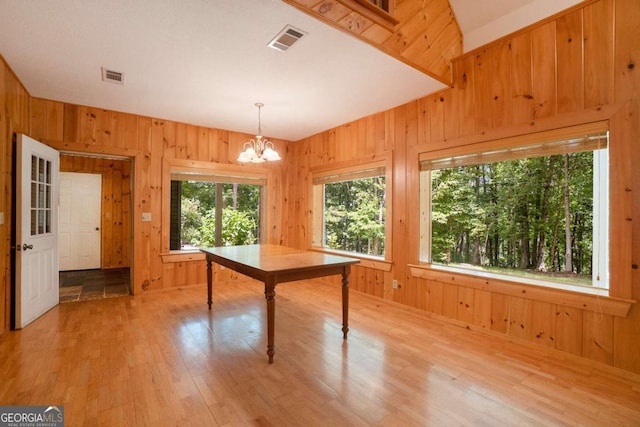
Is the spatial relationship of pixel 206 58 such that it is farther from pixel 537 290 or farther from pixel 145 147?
pixel 537 290

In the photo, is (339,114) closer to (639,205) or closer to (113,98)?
(113,98)

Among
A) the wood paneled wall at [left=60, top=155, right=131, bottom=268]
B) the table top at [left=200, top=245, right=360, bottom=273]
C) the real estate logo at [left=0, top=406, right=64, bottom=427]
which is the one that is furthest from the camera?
the wood paneled wall at [left=60, top=155, right=131, bottom=268]

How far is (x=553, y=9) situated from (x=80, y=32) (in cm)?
394

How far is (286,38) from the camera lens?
93.9 inches

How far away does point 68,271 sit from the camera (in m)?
5.77

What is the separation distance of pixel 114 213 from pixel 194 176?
2.76 m

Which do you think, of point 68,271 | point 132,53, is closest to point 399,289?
point 132,53

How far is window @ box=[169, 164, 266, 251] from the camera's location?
16.4ft

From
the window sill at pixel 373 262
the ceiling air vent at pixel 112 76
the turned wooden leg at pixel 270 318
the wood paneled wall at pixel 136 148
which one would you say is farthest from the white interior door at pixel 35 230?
the window sill at pixel 373 262

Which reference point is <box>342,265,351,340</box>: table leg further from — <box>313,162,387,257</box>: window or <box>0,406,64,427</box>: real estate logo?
<box>0,406,64,427</box>: real estate logo

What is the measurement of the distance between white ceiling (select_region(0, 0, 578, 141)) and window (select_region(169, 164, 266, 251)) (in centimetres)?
118

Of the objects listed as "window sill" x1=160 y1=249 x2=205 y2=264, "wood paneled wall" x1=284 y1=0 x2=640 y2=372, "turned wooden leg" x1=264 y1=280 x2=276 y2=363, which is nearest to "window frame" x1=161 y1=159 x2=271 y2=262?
"window sill" x1=160 y1=249 x2=205 y2=264

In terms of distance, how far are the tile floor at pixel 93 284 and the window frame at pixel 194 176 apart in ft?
2.92

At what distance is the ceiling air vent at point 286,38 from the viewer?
2.29 metres
